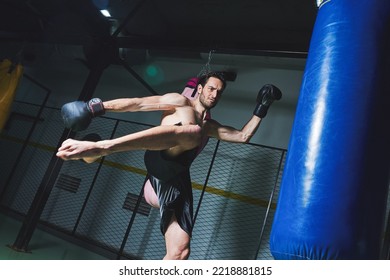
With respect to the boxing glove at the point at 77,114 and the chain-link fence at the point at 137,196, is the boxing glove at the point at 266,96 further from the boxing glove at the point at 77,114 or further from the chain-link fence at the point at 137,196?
the boxing glove at the point at 77,114

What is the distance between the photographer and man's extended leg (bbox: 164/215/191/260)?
2207mm

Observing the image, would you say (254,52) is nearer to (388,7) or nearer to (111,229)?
(388,7)

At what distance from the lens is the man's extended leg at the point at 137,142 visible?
1721mm

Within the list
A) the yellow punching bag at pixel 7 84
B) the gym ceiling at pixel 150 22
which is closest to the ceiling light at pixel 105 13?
the gym ceiling at pixel 150 22

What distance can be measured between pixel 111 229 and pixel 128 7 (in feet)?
13.3

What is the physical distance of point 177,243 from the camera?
2230 millimetres

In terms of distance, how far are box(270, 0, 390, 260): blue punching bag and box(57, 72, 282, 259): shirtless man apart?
2.96ft

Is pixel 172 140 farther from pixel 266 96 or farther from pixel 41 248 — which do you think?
pixel 41 248

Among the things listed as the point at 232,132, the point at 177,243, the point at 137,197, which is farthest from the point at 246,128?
the point at 137,197

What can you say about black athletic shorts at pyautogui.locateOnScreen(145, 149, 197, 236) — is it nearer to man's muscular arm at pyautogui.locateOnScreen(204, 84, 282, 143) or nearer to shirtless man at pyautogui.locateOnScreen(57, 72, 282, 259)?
Result: shirtless man at pyautogui.locateOnScreen(57, 72, 282, 259)

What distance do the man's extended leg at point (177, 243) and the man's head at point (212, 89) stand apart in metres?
1.05

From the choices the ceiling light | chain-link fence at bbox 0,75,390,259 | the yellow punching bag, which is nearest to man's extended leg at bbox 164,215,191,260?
chain-link fence at bbox 0,75,390,259

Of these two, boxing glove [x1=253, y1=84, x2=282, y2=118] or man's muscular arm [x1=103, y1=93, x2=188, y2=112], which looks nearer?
man's muscular arm [x1=103, y1=93, x2=188, y2=112]
